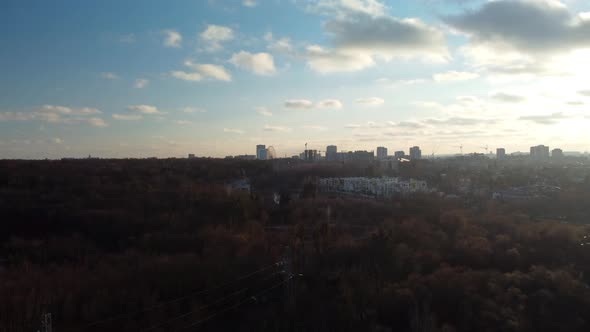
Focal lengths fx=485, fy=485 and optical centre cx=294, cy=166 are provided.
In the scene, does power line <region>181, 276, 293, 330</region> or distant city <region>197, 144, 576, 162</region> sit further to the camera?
distant city <region>197, 144, 576, 162</region>

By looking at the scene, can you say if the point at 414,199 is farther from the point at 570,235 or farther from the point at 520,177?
the point at 520,177

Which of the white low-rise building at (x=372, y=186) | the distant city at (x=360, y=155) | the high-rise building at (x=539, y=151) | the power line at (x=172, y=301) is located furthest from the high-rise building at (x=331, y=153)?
the power line at (x=172, y=301)

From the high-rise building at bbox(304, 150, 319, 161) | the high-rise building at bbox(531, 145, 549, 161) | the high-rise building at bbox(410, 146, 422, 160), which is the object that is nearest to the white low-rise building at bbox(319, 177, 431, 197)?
the high-rise building at bbox(304, 150, 319, 161)

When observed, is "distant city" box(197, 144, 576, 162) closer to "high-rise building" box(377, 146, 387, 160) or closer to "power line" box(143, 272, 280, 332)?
"high-rise building" box(377, 146, 387, 160)

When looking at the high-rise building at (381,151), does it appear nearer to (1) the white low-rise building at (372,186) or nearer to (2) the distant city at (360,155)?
(2) the distant city at (360,155)

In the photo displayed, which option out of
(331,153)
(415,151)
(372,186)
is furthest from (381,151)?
(372,186)

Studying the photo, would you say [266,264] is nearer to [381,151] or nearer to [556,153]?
[381,151]
